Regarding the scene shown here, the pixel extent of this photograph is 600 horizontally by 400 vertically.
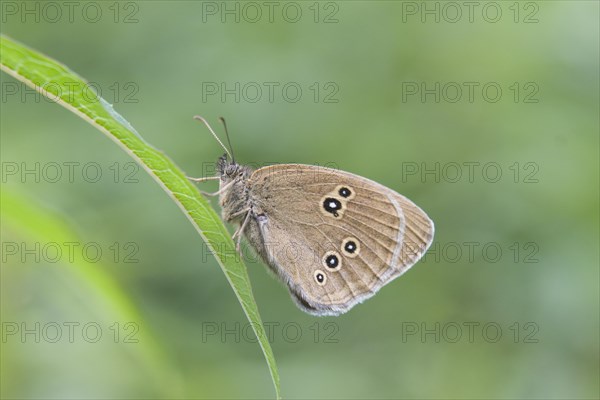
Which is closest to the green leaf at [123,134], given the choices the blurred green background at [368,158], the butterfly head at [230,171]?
the butterfly head at [230,171]

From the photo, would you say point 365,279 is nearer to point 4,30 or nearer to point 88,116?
point 88,116

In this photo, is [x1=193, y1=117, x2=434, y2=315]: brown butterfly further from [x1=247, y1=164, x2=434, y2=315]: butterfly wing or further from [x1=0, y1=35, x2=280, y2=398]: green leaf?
[x1=0, y1=35, x2=280, y2=398]: green leaf

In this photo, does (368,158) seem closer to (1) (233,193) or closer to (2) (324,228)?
(2) (324,228)

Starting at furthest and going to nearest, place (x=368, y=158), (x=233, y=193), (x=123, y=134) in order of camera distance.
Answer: (x=368, y=158)
(x=233, y=193)
(x=123, y=134)

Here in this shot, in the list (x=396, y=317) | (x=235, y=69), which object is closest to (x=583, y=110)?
(x=396, y=317)

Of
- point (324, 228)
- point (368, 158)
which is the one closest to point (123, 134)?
point (324, 228)

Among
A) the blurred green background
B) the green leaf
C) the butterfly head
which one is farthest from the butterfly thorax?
the green leaf
